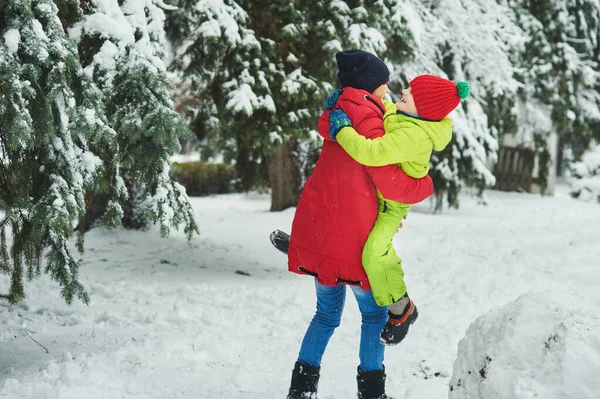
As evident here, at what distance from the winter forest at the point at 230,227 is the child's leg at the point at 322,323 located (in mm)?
353

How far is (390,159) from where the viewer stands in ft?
8.90

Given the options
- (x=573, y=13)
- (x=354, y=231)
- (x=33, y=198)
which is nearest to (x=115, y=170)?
(x=33, y=198)

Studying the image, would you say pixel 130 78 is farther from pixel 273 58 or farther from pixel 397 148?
pixel 273 58

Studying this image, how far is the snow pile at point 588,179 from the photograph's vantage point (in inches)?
237

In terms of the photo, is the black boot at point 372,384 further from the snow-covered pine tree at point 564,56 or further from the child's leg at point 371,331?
the snow-covered pine tree at point 564,56

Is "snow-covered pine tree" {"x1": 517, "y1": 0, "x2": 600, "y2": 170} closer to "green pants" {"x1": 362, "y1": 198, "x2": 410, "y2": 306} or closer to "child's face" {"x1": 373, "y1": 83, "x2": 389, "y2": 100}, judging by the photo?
"child's face" {"x1": 373, "y1": 83, "x2": 389, "y2": 100}

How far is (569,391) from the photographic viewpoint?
2.09 metres

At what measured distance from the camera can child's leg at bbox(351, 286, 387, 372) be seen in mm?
3004

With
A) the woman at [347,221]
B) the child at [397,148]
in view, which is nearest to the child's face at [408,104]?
the child at [397,148]

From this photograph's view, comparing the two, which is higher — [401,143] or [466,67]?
[466,67]

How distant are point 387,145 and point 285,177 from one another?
6.45 m

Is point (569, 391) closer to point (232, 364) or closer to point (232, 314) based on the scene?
point (232, 364)

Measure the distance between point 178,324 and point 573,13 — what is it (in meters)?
12.5

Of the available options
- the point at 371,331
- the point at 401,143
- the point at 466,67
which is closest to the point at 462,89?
the point at 401,143
